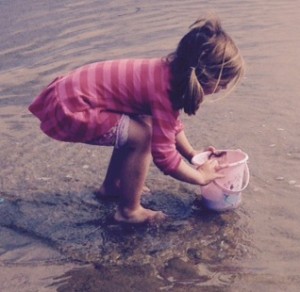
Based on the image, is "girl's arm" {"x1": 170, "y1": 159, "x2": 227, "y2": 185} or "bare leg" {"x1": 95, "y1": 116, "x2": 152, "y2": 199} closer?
"girl's arm" {"x1": 170, "y1": 159, "x2": 227, "y2": 185}

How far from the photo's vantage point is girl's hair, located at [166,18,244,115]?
316 centimetres

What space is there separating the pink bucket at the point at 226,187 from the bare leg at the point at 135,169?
297mm

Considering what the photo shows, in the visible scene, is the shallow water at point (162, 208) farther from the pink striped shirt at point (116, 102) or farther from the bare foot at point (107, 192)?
the pink striped shirt at point (116, 102)

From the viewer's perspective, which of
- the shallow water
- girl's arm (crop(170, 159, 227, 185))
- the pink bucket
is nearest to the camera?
the shallow water

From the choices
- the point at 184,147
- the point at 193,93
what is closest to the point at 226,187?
the point at 184,147

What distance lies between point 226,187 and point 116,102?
2.36 ft

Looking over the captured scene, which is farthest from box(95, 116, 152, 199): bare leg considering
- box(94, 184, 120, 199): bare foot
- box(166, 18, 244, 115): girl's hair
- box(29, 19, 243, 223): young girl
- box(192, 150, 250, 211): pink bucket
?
box(166, 18, 244, 115): girl's hair

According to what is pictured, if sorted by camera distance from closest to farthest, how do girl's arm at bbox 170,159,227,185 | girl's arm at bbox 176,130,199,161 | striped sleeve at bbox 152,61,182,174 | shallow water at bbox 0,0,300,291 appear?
shallow water at bbox 0,0,300,291, striped sleeve at bbox 152,61,182,174, girl's arm at bbox 170,159,227,185, girl's arm at bbox 176,130,199,161

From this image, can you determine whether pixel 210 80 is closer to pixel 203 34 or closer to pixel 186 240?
pixel 203 34

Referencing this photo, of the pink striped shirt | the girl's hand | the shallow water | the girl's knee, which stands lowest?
the shallow water

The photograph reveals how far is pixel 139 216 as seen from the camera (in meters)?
3.52

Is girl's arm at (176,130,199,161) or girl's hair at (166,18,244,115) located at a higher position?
girl's hair at (166,18,244,115)

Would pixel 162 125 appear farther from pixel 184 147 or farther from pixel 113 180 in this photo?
pixel 113 180

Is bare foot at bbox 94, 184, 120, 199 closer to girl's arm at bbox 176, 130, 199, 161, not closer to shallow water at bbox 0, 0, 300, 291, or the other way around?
shallow water at bbox 0, 0, 300, 291
